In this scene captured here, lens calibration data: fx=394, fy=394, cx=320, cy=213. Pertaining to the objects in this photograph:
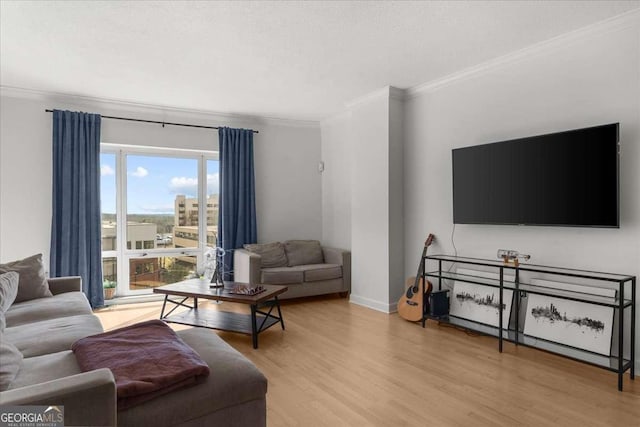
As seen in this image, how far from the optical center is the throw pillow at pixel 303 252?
564 cm

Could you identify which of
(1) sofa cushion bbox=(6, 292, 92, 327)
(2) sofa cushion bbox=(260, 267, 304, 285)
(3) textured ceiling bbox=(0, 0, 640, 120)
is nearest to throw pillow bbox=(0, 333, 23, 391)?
(1) sofa cushion bbox=(6, 292, 92, 327)

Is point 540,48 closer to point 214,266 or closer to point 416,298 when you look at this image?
point 416,298

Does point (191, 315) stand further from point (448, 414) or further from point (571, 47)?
point (571, 47)

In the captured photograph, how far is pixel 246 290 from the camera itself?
12.9 ft

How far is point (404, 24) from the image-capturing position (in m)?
3.02

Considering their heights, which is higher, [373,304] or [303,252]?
[303,252]

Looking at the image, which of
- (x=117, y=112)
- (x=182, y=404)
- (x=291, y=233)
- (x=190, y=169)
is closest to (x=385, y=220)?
(x=291, y=233)

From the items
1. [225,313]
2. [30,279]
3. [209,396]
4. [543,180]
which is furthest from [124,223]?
[543,180]

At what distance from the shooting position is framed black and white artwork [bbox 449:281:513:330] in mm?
3572

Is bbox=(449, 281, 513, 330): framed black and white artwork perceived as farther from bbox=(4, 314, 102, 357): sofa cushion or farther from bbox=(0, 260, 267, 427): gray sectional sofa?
bbox=(4, 314, 102, 357): sofa cushion

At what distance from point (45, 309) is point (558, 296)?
3933mm

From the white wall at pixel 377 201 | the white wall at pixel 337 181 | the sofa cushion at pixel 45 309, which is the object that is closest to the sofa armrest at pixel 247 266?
the white wall at pixel 377 201

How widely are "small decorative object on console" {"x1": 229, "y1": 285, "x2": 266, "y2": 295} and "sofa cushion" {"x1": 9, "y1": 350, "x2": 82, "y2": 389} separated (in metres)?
1.84

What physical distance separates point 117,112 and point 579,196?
17.1ft
